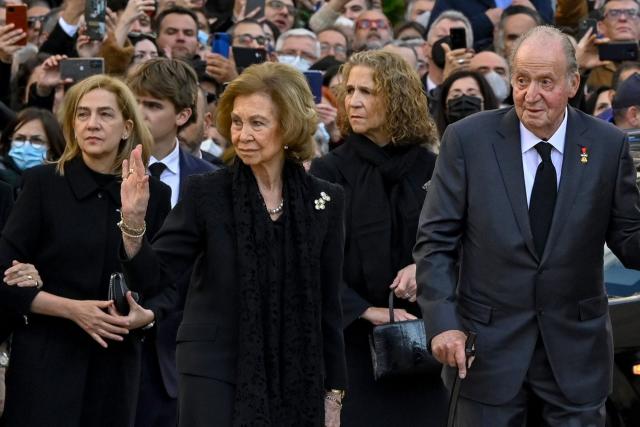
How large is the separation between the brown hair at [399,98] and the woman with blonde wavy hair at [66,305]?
4.51ft

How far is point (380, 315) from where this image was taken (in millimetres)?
7316

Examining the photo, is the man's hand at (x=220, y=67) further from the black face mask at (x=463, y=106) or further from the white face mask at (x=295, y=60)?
the black face mask at (x=463, y=106)

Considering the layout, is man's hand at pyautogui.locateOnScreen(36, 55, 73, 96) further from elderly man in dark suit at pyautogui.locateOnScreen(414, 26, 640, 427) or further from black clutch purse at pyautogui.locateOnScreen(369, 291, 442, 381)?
elderly man in dark suit at pyautogui.locateOnScreen(414, 26, 640, 427)

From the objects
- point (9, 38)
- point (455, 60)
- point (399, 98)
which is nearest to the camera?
point (399, 98)

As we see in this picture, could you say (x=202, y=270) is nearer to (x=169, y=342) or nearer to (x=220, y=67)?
(x=169, y=342)

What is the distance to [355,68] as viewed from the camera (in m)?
7.73

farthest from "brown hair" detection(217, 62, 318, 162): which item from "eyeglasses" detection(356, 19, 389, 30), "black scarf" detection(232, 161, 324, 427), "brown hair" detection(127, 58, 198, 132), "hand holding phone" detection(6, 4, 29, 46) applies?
"eyeglasses" detection(356, 19, 389, 30)

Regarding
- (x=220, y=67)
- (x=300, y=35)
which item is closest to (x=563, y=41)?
(x=220, y=67)

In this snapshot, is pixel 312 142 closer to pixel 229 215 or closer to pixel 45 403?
pixel 229 215

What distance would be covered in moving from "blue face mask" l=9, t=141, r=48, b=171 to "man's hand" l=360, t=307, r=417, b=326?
284 centimetres

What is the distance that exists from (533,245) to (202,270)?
51.3 inches

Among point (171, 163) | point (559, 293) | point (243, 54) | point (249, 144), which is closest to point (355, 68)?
point (171, 163)

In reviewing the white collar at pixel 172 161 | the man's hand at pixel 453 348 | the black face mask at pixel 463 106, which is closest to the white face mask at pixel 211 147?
the black face mask at pixel 463 106

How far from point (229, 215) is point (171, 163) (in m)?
2.20
